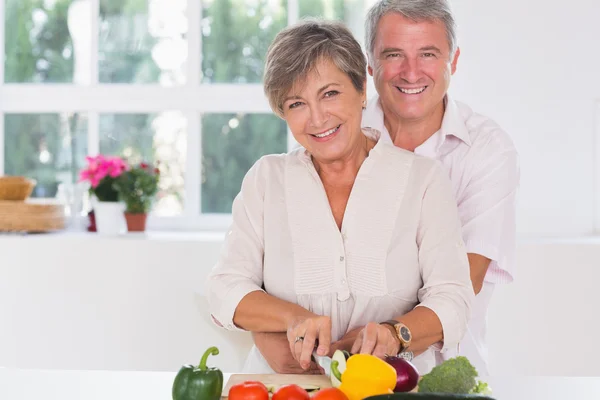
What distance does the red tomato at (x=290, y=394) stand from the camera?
1.56 m

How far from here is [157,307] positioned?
150 inches

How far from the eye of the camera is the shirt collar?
7.73 ft

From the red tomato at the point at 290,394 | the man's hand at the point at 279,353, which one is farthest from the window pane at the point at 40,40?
the red tomato at the point at 290,394

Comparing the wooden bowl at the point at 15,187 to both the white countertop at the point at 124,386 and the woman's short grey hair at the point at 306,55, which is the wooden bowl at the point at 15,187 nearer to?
the white countertop at the point at 124,386

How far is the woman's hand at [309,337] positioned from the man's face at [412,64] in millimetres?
757

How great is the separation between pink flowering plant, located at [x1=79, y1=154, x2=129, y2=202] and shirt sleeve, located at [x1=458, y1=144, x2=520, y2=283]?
212cm

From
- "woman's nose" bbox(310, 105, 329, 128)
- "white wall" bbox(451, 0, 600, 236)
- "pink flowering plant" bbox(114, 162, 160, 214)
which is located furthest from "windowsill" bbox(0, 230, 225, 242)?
"woman's nose" bbox(310, 105, 329, 128)

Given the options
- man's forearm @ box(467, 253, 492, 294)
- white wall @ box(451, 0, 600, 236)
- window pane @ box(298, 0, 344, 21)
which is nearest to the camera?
man's forearm @ box(467, 253, 492, 294)

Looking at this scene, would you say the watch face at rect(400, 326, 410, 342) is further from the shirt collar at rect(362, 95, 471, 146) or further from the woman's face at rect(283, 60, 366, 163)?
the shirt collar at rect(362, 95, 471, 146)

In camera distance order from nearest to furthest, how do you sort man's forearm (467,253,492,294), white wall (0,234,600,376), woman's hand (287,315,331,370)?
woman's hand (287,315,331,370), man's forearm (467,253,492,294), white wall (0,234,600,376)

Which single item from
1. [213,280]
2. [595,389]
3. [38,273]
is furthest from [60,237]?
[595,389]

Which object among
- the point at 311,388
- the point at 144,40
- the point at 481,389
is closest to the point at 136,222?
the point at 144,40

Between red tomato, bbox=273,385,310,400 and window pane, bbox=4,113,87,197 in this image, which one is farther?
window pane, bbox=4,113,87,197

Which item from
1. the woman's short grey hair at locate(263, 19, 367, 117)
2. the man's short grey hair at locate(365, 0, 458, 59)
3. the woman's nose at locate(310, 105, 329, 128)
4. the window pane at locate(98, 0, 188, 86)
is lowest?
the woman's nose at locate(310, 105, 329, 128)
